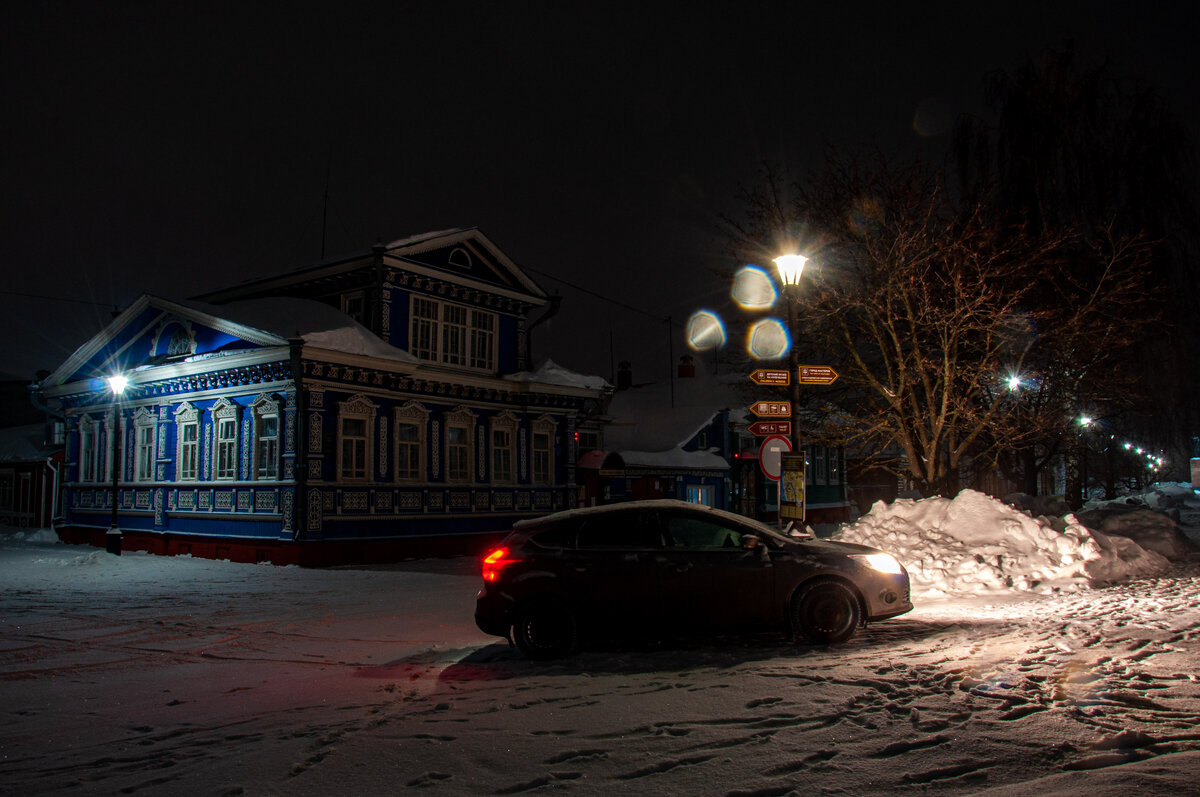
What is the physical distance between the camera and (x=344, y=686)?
307 inches

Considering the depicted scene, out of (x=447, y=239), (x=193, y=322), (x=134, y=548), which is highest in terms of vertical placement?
(x=447, y=239)

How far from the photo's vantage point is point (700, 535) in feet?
30.5

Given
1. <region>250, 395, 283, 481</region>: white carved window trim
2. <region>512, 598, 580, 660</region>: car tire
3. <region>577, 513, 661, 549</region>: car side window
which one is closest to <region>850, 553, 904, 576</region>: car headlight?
<region>577, 513, 661, 549</region>: car side window

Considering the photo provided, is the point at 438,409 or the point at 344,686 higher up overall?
the point at 438,409

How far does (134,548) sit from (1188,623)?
2312cm

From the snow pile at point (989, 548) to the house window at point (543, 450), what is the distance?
37.5 feet

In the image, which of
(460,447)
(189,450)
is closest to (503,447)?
(460,447)

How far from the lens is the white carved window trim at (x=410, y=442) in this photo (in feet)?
71.2

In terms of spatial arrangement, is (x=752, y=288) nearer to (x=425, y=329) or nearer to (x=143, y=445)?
(x=425, y=329)

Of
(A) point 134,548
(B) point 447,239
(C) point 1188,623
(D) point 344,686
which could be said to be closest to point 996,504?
(C) point 1188,623

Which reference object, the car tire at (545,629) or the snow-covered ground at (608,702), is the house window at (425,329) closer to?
the snow-covered ground at (608,702)

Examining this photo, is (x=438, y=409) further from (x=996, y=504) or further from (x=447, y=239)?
(x=996, y=504)

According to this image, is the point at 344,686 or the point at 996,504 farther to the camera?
the point at 996,504

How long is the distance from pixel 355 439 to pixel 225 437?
3.47 metres
